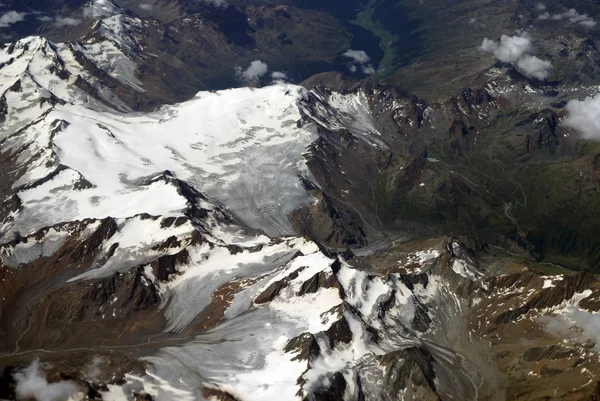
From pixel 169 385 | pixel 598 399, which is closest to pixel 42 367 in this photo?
pixel 169 385

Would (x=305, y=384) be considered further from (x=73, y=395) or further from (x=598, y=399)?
(x=598, y=399)

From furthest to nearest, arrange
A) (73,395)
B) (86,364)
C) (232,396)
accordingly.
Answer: (232,396) < (86,364) < (73,395)

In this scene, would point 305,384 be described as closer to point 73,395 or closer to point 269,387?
point 269,387

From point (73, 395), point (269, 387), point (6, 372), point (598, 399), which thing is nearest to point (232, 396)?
point (269, 387)

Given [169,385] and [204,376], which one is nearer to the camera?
[169,385]

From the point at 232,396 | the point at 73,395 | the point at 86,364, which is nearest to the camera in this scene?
the point at 73,395

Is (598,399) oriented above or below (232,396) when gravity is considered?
below

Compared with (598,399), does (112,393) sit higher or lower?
higher

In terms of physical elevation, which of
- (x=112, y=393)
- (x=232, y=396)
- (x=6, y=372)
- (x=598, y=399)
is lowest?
(x=598, y=399)

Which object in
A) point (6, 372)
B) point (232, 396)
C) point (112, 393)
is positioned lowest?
point (232, 396)
